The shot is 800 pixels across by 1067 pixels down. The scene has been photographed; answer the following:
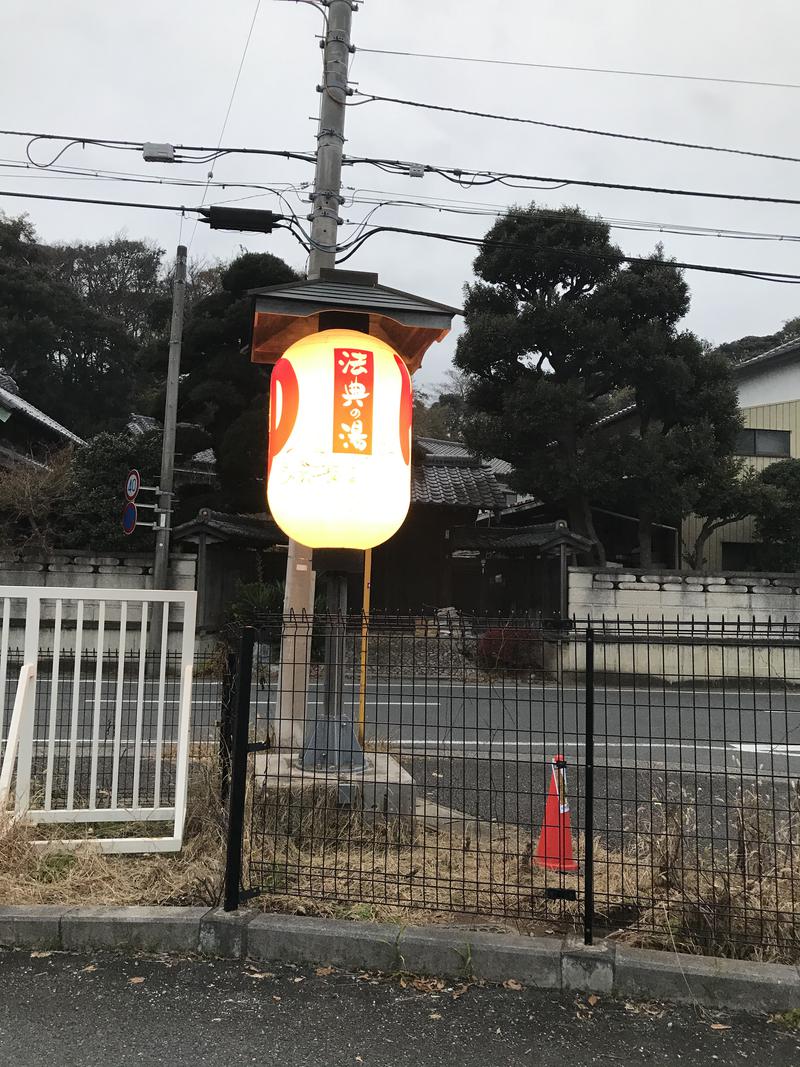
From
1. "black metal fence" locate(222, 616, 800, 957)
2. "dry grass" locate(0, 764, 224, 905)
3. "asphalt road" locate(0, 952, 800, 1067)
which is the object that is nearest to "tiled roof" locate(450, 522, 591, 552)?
"black metal fence" locate(222, 616, 800, 957)

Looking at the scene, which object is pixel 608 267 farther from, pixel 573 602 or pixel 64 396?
pixel 64 396

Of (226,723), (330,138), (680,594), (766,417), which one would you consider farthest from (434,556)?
(226,723)

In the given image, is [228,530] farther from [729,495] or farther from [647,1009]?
[647,1009]

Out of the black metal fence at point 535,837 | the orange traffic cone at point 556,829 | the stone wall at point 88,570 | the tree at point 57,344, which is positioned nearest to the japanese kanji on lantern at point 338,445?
the black metal fence at point 535,837

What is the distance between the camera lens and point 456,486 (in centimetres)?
2089

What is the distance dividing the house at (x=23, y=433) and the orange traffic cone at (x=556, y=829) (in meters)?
19.1

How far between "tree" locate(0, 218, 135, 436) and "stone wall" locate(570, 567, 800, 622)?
71.0 feet

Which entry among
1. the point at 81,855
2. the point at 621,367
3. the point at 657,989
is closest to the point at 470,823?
the point at 657,989

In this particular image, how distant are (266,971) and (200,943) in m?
0.37

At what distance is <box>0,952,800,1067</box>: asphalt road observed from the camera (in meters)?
2.77

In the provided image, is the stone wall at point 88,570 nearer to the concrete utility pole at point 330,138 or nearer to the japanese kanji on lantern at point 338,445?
the concrete utility pole at point 330,138

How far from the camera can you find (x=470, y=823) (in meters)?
5.04

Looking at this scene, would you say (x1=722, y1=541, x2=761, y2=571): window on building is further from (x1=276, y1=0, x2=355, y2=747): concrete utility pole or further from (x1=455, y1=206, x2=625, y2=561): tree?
(x1=276, y1=0, x2=355, y2=747): concrete utility pole

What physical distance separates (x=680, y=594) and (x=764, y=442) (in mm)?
8119
